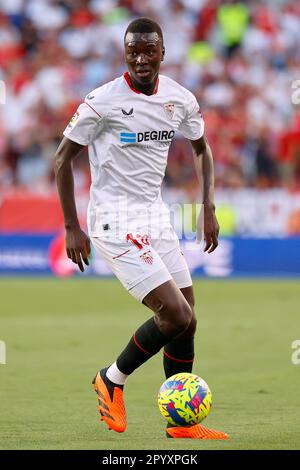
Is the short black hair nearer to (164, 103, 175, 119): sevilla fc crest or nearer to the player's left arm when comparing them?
(164, 103, 175, 119): sevilla fc crest

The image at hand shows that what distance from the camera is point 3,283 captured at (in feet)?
58.1

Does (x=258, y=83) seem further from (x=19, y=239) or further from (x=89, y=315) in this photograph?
(x=89, y=315)

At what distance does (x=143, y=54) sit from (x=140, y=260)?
1.30 meters

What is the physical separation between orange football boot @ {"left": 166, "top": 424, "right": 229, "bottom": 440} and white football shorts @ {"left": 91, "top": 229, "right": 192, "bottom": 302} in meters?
0.85

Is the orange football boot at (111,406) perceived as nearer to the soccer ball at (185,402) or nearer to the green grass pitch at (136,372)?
the green grass pitch at (136,372)

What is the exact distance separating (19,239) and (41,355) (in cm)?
758

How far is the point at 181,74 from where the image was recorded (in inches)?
806

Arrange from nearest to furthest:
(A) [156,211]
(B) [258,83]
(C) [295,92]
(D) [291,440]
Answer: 1. (D) [291,440]
2. (A) [156,211]
3. (C) [295,92]
4. (B) [258,83]

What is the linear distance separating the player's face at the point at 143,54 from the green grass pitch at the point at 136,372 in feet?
7.49

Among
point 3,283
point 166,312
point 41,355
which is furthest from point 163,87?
point 3,283

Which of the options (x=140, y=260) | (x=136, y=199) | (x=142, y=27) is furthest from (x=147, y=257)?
(x=142, y=27)

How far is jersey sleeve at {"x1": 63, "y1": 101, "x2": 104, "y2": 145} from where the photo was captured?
6.88 metres

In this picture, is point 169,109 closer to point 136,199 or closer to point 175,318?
point 136,199

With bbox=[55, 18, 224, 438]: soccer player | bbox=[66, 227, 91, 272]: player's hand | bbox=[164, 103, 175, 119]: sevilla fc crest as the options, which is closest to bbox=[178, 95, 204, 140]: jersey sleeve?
bbox=[55, 18, 224, 438]: soccer player
